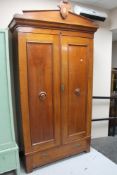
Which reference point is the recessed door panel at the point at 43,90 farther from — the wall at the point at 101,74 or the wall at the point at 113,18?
the wall at the point at 113,18

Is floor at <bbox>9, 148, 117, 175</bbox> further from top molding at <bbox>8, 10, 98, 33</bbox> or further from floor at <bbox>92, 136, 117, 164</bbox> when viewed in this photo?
top molding at <bbox>8, 10, 98, 33</bbox>

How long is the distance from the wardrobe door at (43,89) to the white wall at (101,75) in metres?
1.11

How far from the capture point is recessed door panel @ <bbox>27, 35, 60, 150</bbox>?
79.0 inches

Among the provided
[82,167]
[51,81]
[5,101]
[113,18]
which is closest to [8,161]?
[5,101]

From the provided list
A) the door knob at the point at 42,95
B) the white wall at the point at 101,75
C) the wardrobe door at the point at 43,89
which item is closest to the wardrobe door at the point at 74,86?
the wardrobe door at the point at 43,89

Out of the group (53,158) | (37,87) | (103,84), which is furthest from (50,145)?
(103,84)

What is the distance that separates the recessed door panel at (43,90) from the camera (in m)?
2.01

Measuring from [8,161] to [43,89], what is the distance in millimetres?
990

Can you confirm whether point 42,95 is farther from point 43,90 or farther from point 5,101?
point 5,101

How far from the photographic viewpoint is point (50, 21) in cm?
199

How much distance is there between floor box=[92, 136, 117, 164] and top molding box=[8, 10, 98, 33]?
1.92 meters

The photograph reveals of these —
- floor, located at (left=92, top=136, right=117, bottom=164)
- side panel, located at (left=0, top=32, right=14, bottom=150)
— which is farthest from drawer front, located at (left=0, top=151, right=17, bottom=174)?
floor, located at (left=92, top=136, right=117, bottom=164)

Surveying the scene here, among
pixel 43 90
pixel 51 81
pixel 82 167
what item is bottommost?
pixel 82 167

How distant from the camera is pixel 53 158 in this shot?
2334 mm
